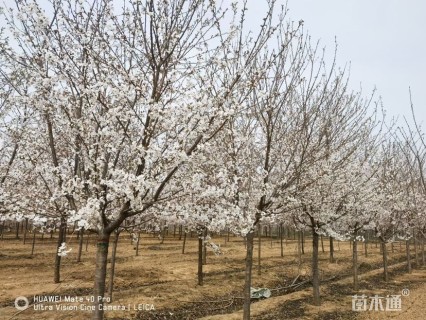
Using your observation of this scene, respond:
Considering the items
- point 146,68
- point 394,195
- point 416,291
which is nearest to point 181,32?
point 146,68

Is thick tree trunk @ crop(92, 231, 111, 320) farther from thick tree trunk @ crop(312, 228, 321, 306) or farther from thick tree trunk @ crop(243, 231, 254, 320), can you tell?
thick tree trunk @ crop(312, 228, 321, 306)

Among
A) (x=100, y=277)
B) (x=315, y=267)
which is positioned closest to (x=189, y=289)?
(x=315, y=267)

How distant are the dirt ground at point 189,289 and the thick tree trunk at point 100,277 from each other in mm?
6828

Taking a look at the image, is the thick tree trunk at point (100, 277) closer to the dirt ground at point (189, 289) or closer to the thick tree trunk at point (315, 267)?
the dirt ground at point (189, 289)

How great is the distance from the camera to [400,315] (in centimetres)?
1436

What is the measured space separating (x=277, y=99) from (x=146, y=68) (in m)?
4.34

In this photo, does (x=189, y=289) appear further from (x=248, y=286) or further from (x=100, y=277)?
(x=100, y=277)

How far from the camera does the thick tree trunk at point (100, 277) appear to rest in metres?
6.20

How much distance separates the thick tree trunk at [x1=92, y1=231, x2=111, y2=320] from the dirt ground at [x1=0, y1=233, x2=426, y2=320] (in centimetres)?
683

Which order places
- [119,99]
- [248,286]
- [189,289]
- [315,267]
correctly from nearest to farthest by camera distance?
[119,99] → [248,286] → [315,267] → [189,289]

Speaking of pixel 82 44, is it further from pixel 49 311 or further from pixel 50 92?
pixel 49 311

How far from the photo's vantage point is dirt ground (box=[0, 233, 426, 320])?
13.5 m

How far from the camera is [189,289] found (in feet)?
54.8

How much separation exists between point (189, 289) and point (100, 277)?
36.5ft
